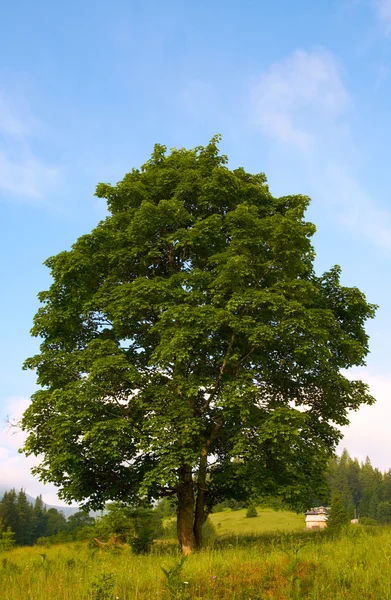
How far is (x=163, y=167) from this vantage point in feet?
71.1

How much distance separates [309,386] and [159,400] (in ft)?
23.0

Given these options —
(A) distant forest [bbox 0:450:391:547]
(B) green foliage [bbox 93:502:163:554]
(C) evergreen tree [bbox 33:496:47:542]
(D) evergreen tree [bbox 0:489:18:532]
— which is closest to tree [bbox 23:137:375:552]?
(B) green foliage [bbox 93:502:163:554]

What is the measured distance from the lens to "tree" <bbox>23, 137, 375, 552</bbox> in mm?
15469

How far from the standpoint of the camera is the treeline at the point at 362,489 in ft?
421

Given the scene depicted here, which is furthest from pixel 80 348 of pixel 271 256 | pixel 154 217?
pixel 271 256

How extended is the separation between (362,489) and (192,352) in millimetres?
169683

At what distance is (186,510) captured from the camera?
57.0 ft

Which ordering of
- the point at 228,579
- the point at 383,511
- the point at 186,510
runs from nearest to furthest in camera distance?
the point at 228,579
the point at 186,510
the point at 383,511

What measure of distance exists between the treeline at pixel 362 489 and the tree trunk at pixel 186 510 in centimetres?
12261

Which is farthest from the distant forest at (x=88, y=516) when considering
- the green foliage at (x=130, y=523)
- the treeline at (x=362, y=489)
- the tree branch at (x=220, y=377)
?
the tree branch at (x=220, y=377)

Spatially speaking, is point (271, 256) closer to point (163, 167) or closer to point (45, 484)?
point (163, 167)

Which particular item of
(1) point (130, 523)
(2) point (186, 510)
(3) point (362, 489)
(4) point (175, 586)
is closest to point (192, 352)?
(2) point (186, 510)

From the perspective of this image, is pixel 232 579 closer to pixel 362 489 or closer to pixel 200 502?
pixel 200 502

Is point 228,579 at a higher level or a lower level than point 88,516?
higher
